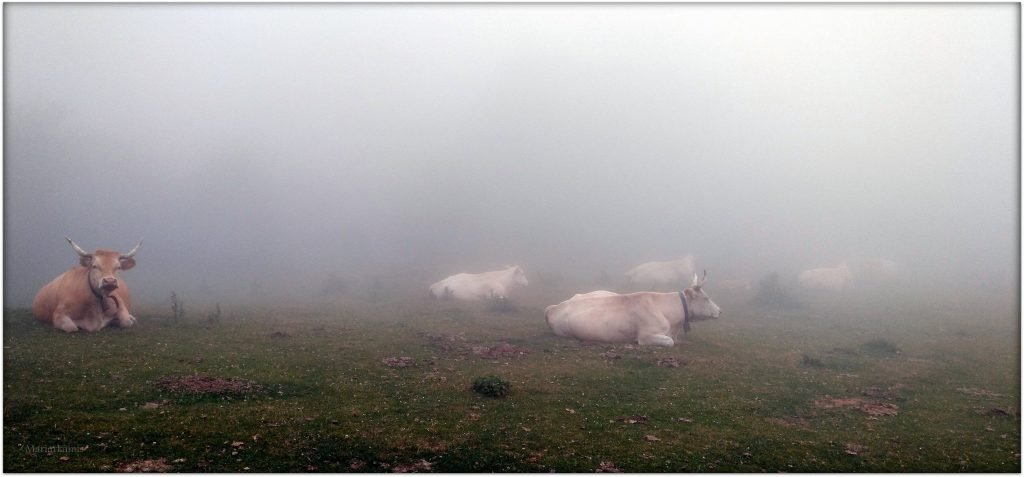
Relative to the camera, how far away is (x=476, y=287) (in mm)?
27109

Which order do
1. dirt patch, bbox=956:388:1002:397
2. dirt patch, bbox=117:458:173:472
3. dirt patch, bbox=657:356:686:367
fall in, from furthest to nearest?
dirt patch, bbox=657:356:686:367, dirt patch, bbox=956:388:1002:397, dirt patch, bbox=117:458:173:472

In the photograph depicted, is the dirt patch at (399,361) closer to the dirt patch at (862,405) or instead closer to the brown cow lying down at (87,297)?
the brown cow lying down at (87,297)

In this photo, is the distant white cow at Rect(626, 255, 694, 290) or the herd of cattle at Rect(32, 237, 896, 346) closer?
the herd of cattle at Rect(32, 237, 896, 346)

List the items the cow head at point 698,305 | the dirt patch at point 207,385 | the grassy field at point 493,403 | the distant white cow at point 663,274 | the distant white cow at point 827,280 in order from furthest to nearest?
the distant white cow at point 663,274
the distant white cow at point 827,280
the cow head at point 698,305
the dirt patch at point 207,385
the grassy field at point 493,403

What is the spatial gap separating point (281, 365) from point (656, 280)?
87.1 ft

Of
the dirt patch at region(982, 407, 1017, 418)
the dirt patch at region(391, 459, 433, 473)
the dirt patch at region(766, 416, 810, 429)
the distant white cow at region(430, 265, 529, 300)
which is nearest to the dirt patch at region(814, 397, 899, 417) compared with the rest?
the dirt patch at region(766, 416, 810, 429)

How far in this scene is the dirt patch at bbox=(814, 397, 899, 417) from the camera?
9.50 m

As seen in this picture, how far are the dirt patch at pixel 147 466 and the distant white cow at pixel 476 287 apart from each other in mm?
19062

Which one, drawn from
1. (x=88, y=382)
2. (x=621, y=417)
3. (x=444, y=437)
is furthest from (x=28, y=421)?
(x=621, y=417)

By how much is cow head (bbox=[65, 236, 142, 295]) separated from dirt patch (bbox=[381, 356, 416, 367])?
685cm

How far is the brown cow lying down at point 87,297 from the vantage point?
13.3 meters

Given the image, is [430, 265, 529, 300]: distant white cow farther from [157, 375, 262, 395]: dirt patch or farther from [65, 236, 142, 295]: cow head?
[157, 375, 262, 395]: dirt patch

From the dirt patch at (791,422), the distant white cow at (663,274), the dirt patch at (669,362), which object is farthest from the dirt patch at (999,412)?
the distant white cow at (663,274)

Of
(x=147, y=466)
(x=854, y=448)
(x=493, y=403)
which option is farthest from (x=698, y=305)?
(x=147, y=466)
